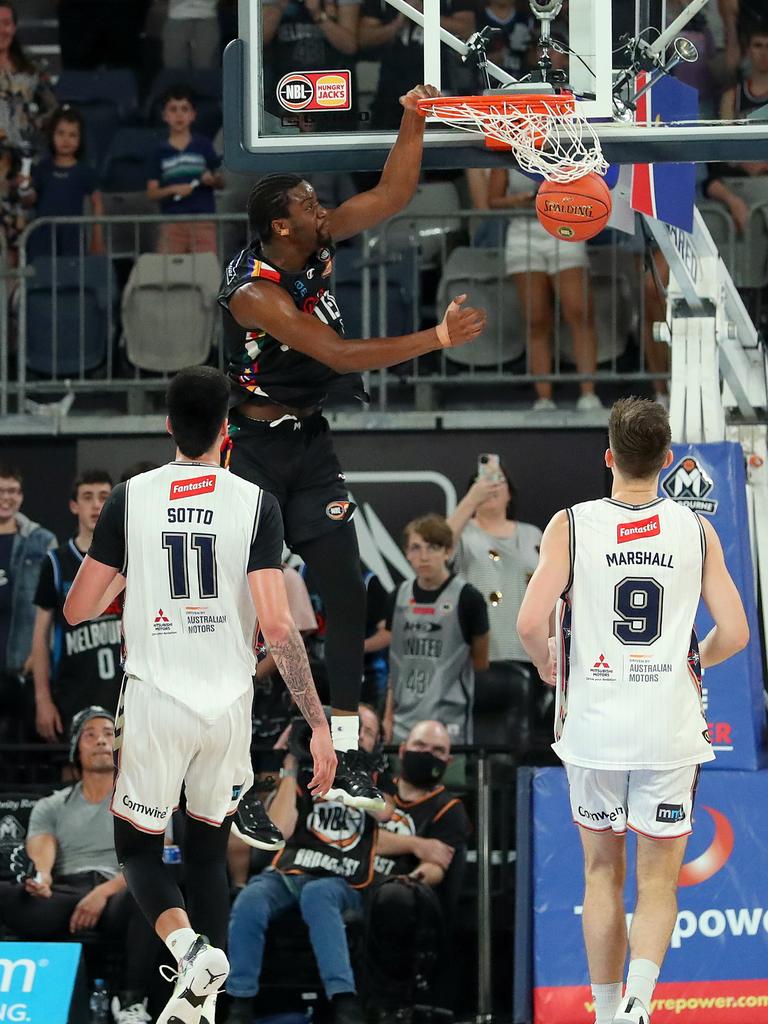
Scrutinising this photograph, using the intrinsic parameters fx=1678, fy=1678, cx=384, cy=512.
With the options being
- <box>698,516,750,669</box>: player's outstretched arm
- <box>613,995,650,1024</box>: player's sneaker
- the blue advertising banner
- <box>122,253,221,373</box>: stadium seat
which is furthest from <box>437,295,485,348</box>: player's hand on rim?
<box>122,253,221,373</box>: stadium seat

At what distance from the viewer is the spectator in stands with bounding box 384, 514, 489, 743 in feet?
33.2

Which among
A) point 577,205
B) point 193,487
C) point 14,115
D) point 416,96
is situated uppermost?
point 14,115

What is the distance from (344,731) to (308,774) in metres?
1.46

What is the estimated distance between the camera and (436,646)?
10.2 metres

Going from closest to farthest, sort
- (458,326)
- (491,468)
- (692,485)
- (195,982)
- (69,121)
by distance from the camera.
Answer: (195,982)
(458,326)
(692,485)
(491,468)
(69,121)

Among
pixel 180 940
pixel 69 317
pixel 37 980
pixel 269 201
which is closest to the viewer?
pixel 180 940

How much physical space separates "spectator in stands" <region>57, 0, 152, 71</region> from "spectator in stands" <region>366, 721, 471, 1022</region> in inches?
322

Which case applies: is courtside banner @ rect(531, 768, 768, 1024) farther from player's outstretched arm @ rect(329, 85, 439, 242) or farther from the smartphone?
player's outstretched arm @ rect(329, 85, 439, 242)

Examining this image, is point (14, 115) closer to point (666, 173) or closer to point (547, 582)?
point (666, 173)

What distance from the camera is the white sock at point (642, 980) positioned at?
577cm

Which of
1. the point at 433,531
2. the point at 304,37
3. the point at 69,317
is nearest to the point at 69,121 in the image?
the point at 69,317

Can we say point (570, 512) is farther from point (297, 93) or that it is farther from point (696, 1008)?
point (696, 1008)

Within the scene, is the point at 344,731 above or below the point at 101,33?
below

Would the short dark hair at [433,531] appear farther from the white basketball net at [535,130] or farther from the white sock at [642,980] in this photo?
the white sock at [642,980]
